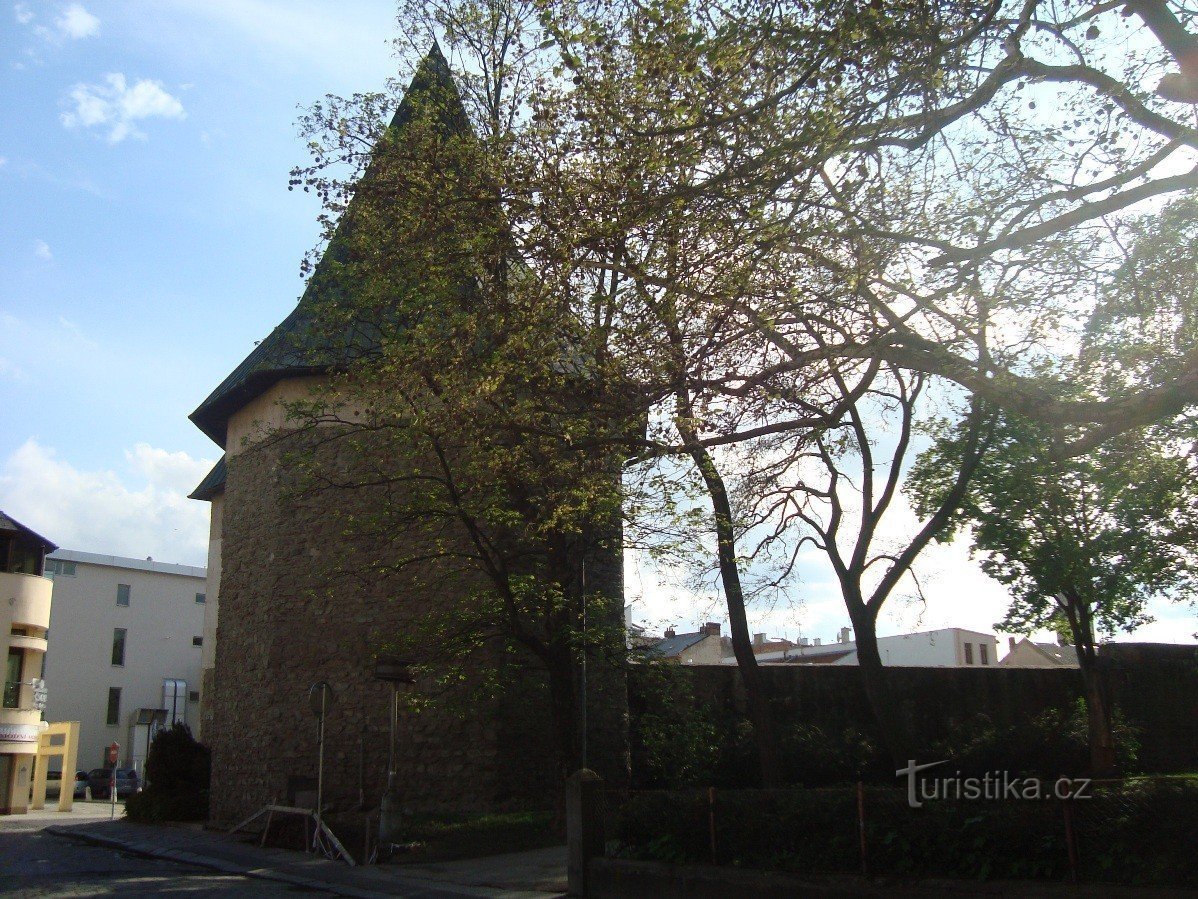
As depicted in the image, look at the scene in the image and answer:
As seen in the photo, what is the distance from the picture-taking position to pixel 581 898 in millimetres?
11734

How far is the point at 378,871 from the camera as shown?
1465 cm

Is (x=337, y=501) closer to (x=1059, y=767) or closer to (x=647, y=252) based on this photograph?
(x=647, y=252)

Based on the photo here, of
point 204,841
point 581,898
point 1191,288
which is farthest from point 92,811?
point 1191,288

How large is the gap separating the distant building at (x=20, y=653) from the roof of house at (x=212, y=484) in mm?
6341

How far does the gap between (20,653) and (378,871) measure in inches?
997

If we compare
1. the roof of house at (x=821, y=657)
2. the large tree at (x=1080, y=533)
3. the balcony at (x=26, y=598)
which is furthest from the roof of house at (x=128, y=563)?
the large tree at (x=1080, y=533)

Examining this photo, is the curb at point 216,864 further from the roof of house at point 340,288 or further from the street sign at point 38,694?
the street sign at point 38,694

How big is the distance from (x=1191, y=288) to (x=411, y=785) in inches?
565

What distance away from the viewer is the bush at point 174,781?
25062 mm

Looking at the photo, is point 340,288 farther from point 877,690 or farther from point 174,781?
point 174,781

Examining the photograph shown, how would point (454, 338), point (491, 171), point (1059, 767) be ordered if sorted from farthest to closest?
point (1059, 767) → point (454, 338) → point (491, 171)

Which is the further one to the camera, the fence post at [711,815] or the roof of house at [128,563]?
the roof of house at [128,563]

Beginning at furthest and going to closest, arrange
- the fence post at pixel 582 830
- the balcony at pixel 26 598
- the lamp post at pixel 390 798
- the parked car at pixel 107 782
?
1. the parked car at pixel 107 782
2. the balcony at pixel 26 598
3. the lamp post at pixel 390 798
4. the fence post at pixel 582 830

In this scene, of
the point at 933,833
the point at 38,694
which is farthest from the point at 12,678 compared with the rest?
the point at 933,833
